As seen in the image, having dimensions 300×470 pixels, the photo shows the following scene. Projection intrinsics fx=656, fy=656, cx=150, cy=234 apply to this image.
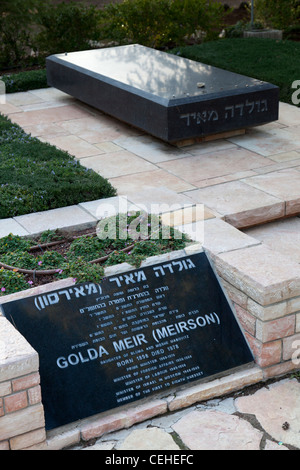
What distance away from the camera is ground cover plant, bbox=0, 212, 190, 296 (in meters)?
4.22

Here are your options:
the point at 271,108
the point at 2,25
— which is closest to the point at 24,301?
the point at 271,108

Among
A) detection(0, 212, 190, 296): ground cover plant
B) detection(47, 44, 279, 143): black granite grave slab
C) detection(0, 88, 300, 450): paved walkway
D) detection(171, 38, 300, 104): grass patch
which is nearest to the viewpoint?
detection(0, 88, 300, 450): paved walkway

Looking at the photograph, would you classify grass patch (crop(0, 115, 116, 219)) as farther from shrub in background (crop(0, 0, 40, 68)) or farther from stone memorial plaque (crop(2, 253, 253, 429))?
shrub in background (crop(0, 0, 40, 68))

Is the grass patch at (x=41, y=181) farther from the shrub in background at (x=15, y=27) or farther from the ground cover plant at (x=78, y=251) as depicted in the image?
the shrub in background at (x=15, y=27)

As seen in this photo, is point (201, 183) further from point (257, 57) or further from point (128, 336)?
point (257, 57)

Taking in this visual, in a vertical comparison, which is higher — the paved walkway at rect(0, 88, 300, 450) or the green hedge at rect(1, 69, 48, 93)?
the green hedge at rect(1, 69, 48, 93)

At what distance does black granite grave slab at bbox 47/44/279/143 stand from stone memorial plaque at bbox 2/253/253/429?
336 cm

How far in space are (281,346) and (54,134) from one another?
16.1ft

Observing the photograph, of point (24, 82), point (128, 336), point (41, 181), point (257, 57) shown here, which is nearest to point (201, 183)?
point (41, 181)

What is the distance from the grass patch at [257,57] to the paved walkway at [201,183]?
0.86 m

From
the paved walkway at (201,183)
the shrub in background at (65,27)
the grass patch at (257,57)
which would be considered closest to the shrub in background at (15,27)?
the shrub in background at (65,27)

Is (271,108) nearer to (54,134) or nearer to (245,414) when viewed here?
(54,134)

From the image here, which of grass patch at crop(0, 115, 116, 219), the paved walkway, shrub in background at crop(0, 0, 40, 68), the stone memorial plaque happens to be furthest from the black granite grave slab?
the stone memorial plaque

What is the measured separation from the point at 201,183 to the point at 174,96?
143cm
